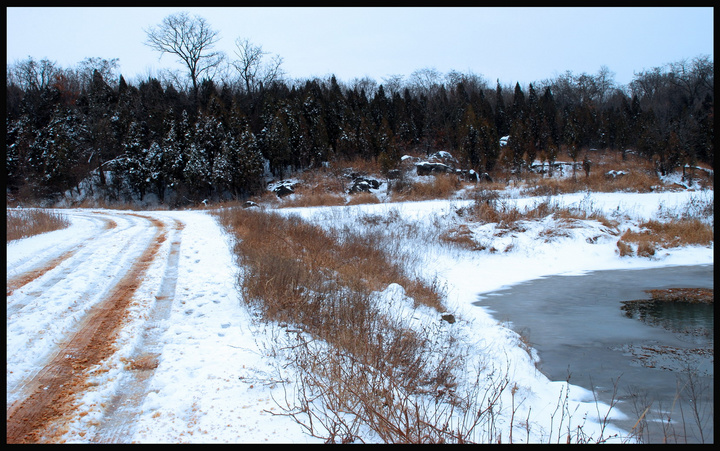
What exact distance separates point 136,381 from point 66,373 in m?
0.69

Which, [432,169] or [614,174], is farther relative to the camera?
[432,169]

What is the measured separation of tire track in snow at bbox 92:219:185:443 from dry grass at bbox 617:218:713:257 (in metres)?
14.6

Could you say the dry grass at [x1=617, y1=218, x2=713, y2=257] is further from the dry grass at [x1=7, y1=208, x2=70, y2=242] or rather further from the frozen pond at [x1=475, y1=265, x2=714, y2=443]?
the dry grass at [x1=7, y1=208, x2=70, y2=242]

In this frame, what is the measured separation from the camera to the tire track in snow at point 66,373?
3.01 meters

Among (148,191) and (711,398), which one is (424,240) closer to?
(711,398)

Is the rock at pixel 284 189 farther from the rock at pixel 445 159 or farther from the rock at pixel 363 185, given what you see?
the rock at pixel 445 159

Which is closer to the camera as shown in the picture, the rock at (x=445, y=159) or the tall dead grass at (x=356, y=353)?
the tall dead grass at (x=356, y=353)

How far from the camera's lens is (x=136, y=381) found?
370cm

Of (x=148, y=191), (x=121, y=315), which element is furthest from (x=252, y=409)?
(x=148, y=191)

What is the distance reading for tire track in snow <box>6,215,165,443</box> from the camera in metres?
3.01

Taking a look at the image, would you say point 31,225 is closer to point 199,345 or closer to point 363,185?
point 199,345

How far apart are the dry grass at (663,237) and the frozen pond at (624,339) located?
2465 millimetres

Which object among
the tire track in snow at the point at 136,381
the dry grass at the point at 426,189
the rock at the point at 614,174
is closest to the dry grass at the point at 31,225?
the tire track in snow at the point at 136,381

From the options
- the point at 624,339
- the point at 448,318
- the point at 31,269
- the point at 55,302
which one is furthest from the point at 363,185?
the point at 55,302
